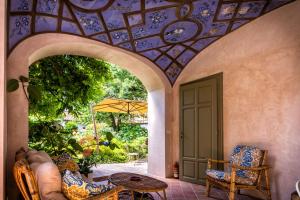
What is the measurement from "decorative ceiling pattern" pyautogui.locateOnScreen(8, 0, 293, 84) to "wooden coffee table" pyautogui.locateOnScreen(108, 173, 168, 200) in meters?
2.58

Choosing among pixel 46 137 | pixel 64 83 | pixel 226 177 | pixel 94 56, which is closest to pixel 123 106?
pixel 64 83

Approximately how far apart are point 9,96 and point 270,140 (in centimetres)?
428

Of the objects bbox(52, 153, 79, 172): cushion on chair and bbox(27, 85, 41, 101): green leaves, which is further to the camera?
bbox(52, 153, 79, 172): cushion on chair

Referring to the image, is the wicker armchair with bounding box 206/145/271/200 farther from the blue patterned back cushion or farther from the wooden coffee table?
the wooden coffee table

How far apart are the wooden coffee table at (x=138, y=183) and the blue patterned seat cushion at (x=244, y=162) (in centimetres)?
101

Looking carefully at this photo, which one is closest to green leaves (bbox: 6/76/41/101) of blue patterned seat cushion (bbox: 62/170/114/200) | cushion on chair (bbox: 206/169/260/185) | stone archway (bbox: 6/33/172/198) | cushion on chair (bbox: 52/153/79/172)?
stone archway (bbox: 6/33/172/198)

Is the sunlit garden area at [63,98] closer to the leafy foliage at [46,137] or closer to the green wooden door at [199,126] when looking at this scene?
the leafy foliage at [46,137]

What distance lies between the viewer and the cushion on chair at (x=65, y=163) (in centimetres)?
393

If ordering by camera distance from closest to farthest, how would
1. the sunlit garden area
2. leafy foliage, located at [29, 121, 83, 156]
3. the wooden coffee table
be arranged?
the wooden coffee table
the sunlit garden area
leafy foliage, located at [29, 121, 83, 156]

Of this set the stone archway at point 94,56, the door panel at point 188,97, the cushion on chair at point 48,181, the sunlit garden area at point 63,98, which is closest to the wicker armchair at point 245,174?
the door panel at point 188,97

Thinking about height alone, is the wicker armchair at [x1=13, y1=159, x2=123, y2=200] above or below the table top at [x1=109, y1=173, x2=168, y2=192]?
above

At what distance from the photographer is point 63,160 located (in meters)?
4.25

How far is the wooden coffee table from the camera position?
139 inches

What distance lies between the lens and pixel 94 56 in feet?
19.3
